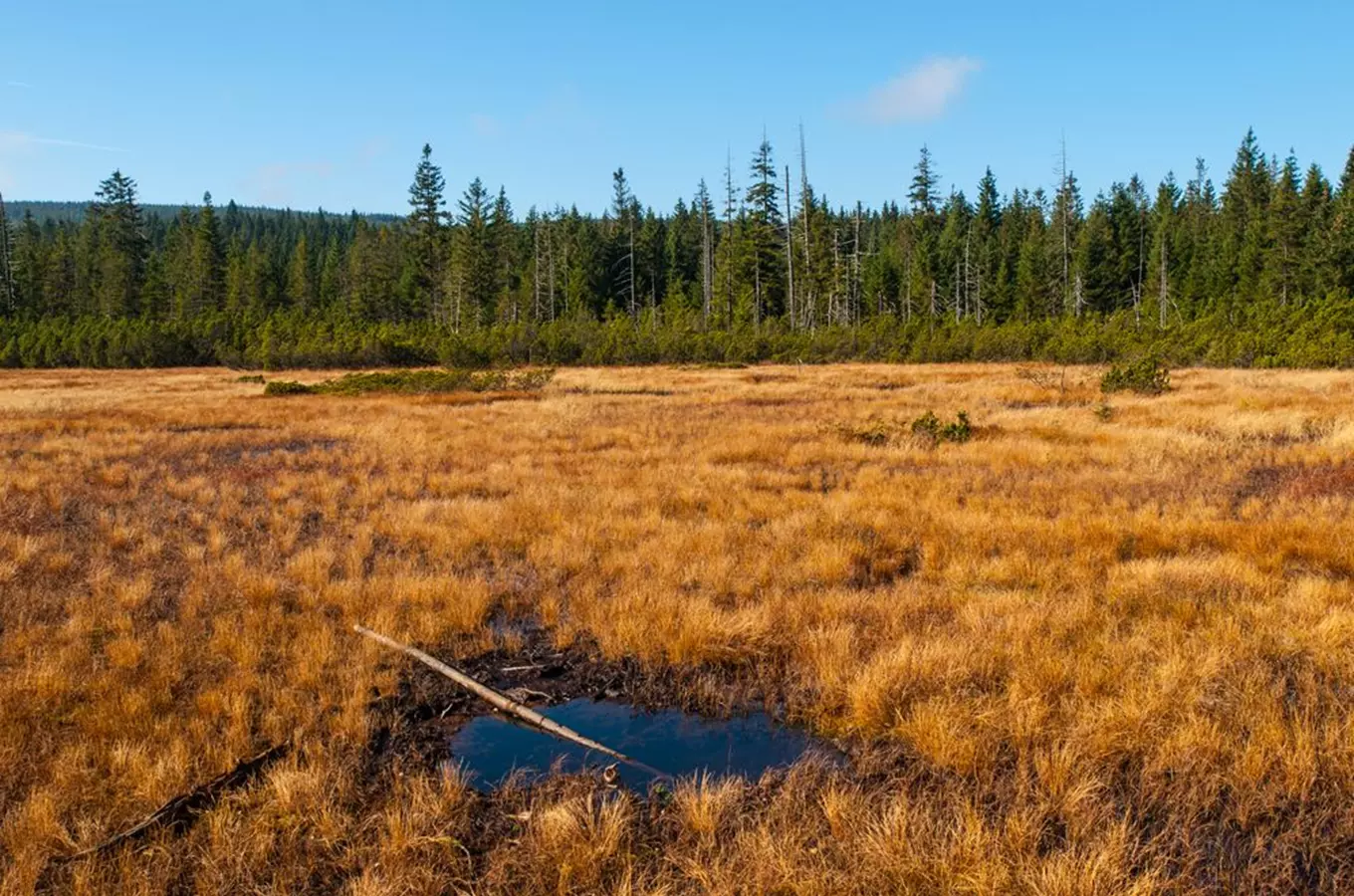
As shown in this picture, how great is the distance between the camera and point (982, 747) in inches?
179

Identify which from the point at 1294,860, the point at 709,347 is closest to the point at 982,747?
the point at 1294,860

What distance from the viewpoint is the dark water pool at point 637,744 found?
474 cm

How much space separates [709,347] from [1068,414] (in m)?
29.0

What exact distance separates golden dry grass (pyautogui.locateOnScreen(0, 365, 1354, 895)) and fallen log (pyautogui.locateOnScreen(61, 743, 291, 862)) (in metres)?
0.11

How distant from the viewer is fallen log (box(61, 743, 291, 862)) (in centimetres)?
372

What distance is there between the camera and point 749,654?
6168 mm

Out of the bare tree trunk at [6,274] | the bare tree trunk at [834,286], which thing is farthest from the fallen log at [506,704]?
the bare tree trunk at [6,274]

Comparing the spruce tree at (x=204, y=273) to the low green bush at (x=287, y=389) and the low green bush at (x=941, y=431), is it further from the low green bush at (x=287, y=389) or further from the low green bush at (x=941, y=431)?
the low green bush at (x=941, y=431)

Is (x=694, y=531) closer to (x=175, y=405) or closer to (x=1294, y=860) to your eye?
(x=1294, y=860)

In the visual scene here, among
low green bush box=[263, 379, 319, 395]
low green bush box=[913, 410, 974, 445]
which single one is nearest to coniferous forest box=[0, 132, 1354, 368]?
low green bush box=[263, 379, 319, 395]

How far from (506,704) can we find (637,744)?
0.97 metres

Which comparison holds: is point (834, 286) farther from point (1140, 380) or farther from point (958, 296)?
point (1140, 380)

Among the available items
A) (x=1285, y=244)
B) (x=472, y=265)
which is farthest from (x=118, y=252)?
(x=1285, y=244)

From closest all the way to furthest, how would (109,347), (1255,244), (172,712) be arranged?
(172,712) < (109,347) < (1255,244)
